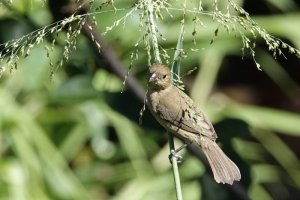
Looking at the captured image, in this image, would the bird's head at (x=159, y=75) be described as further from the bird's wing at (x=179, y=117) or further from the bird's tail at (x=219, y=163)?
the bird's tail at (x=219, y=163)

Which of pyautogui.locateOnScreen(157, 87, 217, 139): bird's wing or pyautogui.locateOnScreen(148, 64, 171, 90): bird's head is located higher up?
pyautogui.locateOnScreen(148, 64, 171, 90): bird's head

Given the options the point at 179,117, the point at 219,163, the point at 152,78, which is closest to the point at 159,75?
the point at 152,78

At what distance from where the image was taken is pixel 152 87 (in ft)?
7.77

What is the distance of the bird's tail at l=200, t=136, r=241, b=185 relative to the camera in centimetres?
216

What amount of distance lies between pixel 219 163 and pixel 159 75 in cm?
34

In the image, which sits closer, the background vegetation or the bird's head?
the bird's head

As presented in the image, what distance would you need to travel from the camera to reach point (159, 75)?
2105mm

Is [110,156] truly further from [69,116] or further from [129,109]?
[129,109]

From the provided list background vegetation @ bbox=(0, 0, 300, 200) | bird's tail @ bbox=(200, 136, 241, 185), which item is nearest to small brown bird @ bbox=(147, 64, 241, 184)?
bird's tail @ bbox=(200, 136, 241, 185)

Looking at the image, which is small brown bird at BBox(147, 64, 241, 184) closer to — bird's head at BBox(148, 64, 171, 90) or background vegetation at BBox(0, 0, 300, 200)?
bird's head at BBox(148, 64, 171, 90)

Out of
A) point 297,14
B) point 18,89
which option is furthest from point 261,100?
point 18,89

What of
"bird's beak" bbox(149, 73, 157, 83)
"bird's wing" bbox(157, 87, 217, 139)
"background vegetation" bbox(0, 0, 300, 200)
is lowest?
"background vegetation" bbox(0, 0, 300, 200)

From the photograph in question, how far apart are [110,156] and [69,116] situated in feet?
1.00

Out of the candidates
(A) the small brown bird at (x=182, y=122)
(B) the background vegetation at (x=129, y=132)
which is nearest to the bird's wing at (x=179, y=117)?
(A) the small brown bird at (x=182, y=122)
